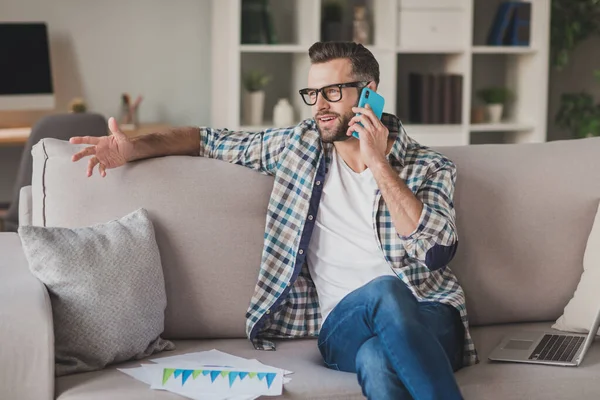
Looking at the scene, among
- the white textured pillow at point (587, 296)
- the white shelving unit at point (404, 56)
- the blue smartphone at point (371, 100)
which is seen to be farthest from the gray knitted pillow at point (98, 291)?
the white shelving unit at point (404, 56)

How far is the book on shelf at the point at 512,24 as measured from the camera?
496 cm

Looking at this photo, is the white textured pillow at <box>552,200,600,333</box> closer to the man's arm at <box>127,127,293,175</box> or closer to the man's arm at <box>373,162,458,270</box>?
the man's arm at <box>373,162,458,270</box>

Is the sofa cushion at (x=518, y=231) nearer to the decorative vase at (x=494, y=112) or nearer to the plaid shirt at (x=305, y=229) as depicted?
the plaid shirt at (x=305, y=229)

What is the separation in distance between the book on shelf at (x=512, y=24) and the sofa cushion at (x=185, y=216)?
2865mm

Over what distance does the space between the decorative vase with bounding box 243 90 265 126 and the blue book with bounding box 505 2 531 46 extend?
4.30 ft

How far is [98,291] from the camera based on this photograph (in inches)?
86.4

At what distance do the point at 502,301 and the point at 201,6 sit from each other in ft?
9.67

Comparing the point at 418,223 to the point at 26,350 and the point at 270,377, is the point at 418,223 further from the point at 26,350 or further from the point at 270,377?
the point at 26,350

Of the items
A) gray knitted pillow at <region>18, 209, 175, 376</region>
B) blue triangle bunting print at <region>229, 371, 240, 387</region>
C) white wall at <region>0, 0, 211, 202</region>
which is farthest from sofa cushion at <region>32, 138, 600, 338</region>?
white wall at <region>0, 0, 211, 202</region>

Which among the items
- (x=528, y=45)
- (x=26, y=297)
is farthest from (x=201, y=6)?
(x=26, y=297)

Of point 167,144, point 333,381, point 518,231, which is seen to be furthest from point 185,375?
point 518,231

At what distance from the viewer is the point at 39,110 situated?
5000mm

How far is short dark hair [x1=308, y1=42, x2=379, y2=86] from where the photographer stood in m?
2.55

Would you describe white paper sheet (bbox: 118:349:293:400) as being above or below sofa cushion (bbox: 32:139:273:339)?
below
